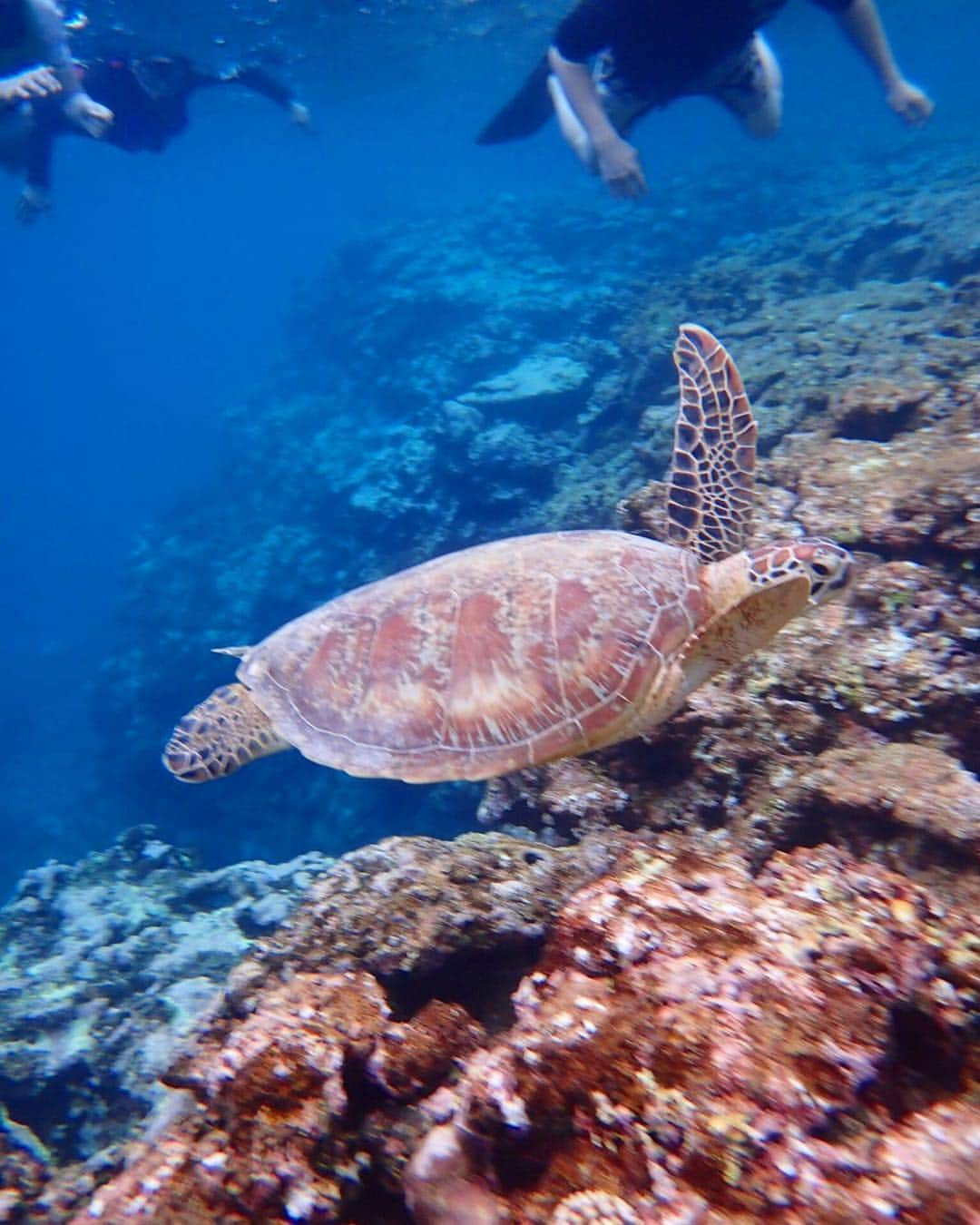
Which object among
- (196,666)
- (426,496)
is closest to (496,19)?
(426,496)

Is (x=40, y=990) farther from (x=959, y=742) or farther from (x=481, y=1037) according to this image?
(x=959, y=742)

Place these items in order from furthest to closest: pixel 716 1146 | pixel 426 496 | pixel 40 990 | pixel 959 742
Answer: pixel 426 496
pixel 40 990
pixel 959 742
pixel 716 1146

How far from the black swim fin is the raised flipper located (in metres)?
7.05

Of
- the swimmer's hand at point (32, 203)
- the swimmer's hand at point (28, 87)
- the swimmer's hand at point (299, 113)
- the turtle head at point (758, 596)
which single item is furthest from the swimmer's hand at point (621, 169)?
the swimmer's hand at point (299, 113)

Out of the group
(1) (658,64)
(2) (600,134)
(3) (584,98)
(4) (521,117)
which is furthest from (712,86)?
(4) (521,117)

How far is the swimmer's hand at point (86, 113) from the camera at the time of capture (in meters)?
8.26

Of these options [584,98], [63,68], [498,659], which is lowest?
[498,659]

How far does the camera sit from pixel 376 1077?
168 centimetres

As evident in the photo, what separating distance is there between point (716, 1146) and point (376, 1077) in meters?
0.91

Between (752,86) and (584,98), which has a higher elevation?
(752,86)

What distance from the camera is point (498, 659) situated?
2873 millimetres

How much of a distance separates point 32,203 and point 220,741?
992 cm

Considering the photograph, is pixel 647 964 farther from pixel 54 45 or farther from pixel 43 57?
pixel 43 57

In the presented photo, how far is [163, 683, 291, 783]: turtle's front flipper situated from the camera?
12.4 feet
